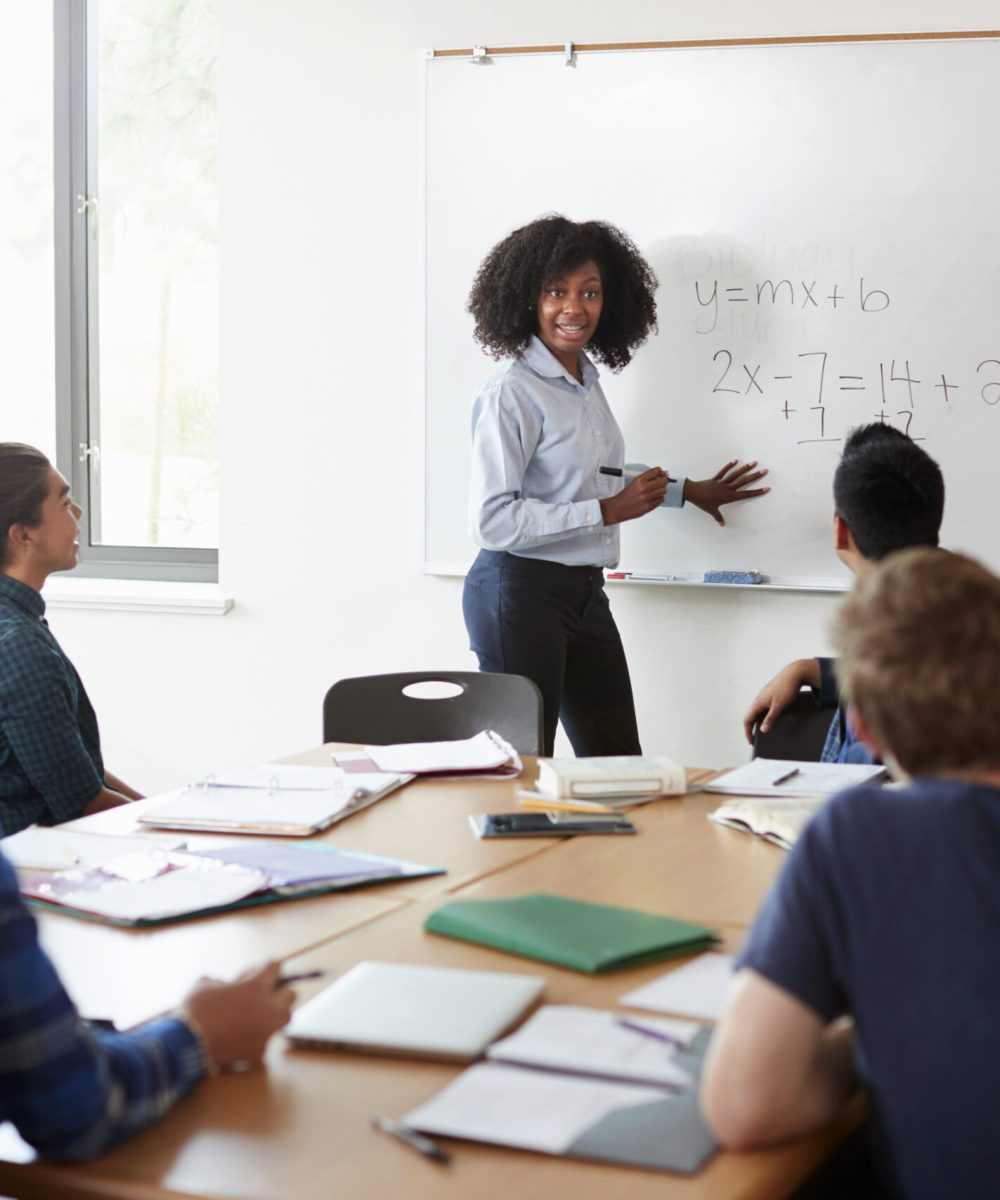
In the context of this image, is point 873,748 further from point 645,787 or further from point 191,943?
point 645,787

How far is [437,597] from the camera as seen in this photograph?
3.85 meters

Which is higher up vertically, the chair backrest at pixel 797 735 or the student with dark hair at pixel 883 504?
the student with dark hair at pixel 883 504

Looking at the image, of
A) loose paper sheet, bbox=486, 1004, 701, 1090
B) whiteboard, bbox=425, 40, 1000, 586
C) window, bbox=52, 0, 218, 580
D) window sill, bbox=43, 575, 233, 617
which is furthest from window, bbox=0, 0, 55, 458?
loose paper sheet, bbox=486, 1004, 701, 1090

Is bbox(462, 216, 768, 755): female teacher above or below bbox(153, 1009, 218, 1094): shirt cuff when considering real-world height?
above

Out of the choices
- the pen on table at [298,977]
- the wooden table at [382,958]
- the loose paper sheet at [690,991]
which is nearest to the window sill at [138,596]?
the wooden table at [382,958]

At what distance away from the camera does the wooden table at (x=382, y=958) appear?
1.02 m

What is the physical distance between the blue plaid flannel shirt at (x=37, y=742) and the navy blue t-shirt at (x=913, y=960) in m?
1.57

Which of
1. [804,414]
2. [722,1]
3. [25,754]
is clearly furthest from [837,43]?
[25,754]

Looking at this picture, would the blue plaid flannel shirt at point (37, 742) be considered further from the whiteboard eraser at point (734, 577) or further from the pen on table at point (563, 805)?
the whiteboard eraser at point (734, 577)

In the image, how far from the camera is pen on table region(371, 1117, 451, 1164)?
1.05 metres

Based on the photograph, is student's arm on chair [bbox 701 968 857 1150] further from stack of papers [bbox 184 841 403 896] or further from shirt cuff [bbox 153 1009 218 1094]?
stack of papers [bbox 184 841 403 896]

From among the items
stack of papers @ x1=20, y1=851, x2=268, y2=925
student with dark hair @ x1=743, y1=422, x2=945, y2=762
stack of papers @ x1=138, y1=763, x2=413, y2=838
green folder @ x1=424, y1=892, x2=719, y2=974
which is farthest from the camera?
student with dark hair @ x1=743, y1=422, x2=945, y2=762

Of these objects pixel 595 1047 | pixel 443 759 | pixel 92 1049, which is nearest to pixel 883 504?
pixel 443 759

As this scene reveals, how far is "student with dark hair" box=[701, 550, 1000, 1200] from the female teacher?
2161mm
